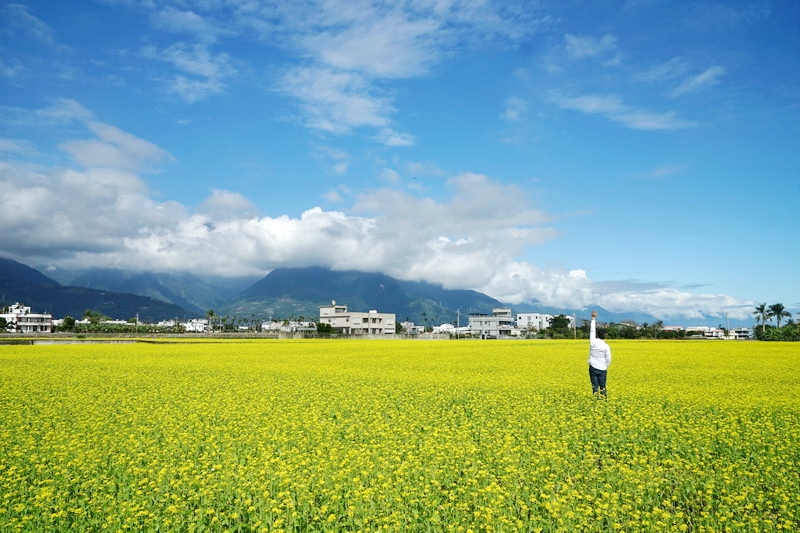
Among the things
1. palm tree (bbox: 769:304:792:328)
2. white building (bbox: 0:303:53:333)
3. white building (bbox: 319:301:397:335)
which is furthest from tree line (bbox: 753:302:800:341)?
white building (bbox: 0:303:53:333)

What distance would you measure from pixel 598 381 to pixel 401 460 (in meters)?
8.95

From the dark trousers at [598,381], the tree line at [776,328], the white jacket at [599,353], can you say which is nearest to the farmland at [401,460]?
the dark trousers at [598,381]

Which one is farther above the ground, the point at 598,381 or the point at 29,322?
the point at 598,381

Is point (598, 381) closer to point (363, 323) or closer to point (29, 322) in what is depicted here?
point (363, 323)

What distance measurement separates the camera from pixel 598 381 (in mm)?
16125

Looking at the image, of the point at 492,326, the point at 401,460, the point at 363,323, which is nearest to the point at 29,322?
the point at 363,323

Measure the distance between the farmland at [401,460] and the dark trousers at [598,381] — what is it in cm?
41

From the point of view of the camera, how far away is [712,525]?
6637 millimetres

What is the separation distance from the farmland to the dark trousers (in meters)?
0.41

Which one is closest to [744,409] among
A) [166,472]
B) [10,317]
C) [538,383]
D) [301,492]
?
[538,383]

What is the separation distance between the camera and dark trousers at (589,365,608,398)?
1591 cm

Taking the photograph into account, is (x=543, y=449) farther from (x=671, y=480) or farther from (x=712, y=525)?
(x=712, y=525)

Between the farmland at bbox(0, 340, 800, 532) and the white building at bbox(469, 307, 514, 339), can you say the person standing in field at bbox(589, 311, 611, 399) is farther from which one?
the white building at bbox(469, 307, 514, 339)

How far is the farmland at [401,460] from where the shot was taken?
6.99 meters
